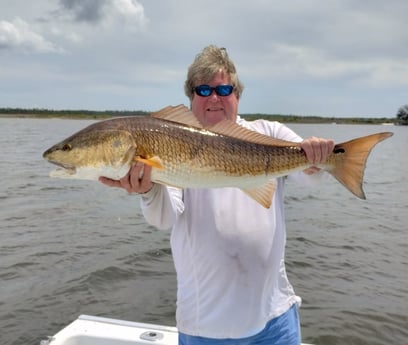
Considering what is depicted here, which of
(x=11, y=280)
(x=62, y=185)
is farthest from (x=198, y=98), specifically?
(x=62, y=185)

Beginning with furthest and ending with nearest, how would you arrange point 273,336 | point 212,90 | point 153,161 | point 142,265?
1. point 142,265
2. point 212,90
3. point 273,336
4. point 153,161

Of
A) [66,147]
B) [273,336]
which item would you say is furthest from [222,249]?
[66,147]

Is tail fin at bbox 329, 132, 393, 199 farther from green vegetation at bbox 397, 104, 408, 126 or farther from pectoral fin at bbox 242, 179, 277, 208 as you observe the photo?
green vegetation at bbox 397, 104, 408, 126

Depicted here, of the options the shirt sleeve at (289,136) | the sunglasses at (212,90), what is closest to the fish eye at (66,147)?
the sunglasses at (212,90)

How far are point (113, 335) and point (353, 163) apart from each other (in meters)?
3.47

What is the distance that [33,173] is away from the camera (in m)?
25.4

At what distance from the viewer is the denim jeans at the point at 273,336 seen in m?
3.35

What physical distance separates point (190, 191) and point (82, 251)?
31.6 feet

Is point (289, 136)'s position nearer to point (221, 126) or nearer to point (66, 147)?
point (221, 126)

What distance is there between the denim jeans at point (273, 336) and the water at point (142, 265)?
4964 millimetres

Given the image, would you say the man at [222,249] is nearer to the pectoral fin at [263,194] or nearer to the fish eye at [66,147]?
the pectoral fin at [263,194]

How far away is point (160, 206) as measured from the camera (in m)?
3.24

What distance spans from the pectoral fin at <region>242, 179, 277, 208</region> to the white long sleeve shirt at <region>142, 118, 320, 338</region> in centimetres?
15

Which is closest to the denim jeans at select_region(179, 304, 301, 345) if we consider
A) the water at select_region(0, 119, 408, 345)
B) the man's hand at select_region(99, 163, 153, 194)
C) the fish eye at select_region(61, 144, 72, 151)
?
the man's hand at select_region(99, 163, 153, 194)
